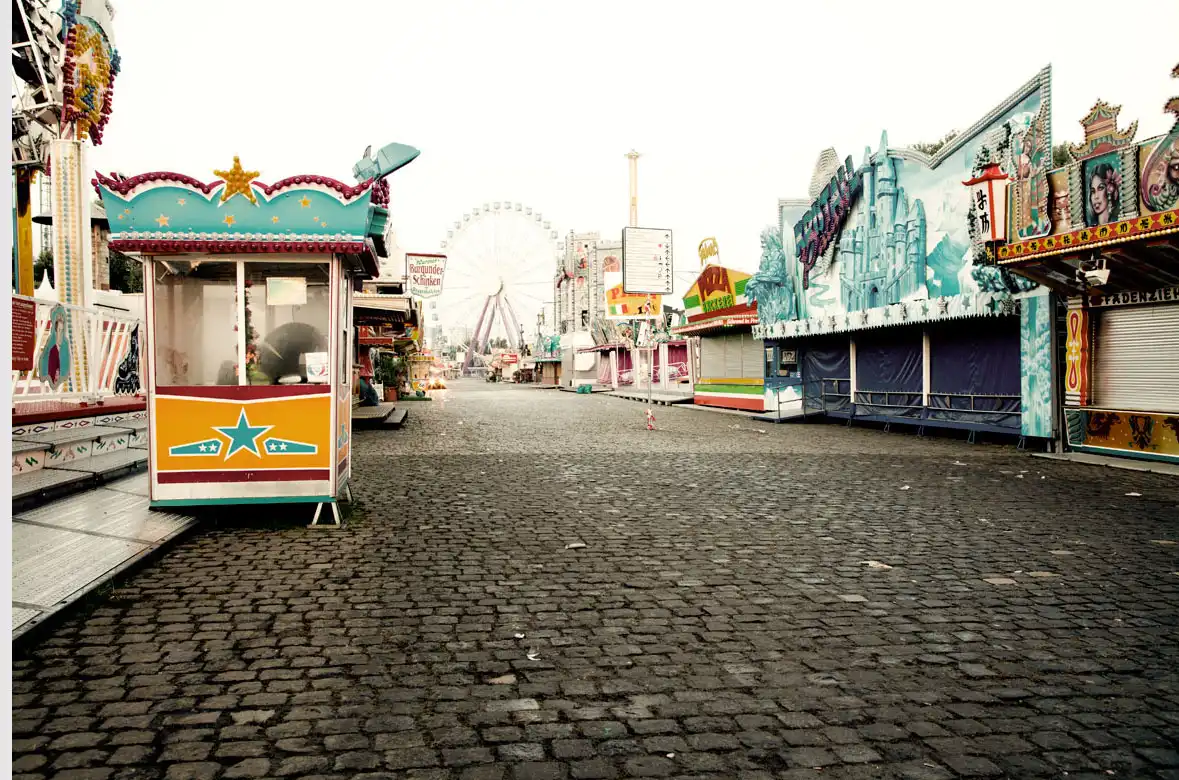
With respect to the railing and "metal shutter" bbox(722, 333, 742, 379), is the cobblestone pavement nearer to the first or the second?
the railing

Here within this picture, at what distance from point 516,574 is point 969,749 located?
3.25 meters

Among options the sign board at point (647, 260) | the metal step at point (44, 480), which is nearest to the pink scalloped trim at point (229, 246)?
the metal step at point (44, 480)

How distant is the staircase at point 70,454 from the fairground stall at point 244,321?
141cm

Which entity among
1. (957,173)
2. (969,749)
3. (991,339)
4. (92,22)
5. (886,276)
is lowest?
(969,749)

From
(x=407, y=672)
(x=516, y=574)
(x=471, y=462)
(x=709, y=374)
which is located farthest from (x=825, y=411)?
(x=407, y=672)

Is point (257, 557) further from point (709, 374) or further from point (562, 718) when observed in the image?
point (709, 374)

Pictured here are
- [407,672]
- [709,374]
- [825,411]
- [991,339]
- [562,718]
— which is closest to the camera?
[562,718]

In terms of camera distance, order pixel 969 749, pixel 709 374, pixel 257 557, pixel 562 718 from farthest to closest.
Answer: pixel 709 374 < pixel 257 557 < pixel 562 718 < pixel 969 749

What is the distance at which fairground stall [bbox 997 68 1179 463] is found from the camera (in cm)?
1090

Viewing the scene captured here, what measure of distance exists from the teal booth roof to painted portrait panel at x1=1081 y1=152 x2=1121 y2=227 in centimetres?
1042

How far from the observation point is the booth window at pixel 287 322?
758 centimetres

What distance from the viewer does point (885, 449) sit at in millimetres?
14672

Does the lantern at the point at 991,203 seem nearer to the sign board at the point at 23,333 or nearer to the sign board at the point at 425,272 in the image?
the sign board at the point at 23,333

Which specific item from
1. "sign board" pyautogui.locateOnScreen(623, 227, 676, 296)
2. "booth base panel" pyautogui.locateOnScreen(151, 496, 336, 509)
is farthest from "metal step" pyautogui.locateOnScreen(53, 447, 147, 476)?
"sign board" pyautogui.locateOnScreen(623, 227, 676, 296)
